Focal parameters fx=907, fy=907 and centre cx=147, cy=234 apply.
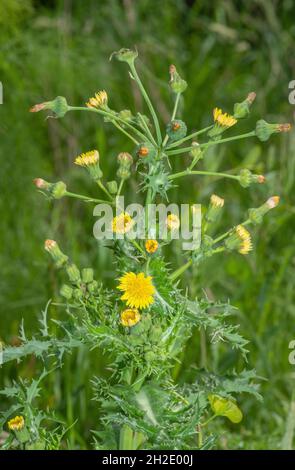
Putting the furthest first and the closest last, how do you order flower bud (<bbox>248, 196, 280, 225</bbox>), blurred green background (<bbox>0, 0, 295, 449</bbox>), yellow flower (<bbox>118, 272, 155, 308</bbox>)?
blurred green background (<bbox>0, 0, 295, 449</bbox>), flower bud (<bbox>248, 196, 280, 225</bbox>), yellow flower (<bbox>118, 272, 155, 308</bbox>)

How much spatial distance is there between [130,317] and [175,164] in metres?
0.87

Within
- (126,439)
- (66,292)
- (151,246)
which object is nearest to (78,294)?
(66,292)

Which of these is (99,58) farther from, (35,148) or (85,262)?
(85,262)

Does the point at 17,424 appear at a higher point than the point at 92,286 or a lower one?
lower

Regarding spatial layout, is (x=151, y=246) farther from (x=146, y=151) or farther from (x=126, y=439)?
(x=126, y=439)

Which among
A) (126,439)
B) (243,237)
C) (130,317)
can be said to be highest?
(243,237)

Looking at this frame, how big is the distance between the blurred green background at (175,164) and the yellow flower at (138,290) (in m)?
0.54

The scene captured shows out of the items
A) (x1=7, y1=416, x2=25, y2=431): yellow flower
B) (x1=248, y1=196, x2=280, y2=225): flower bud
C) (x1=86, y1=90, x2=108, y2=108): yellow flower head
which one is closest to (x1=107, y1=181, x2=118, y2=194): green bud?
(x1=86, y1=90, x2=108, y2=108): yellow flower head

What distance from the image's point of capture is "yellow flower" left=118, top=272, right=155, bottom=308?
3.82 ft

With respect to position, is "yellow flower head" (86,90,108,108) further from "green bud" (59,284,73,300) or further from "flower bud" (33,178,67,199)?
"green bud" (59,284,73,300)

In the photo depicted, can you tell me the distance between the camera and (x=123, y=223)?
1185 mm

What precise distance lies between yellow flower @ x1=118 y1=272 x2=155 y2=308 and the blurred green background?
54 cm

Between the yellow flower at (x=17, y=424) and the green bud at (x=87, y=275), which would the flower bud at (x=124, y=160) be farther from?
the yellow flower at (x=17, y=424)

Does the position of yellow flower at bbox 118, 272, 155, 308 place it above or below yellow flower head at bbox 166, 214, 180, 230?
below
